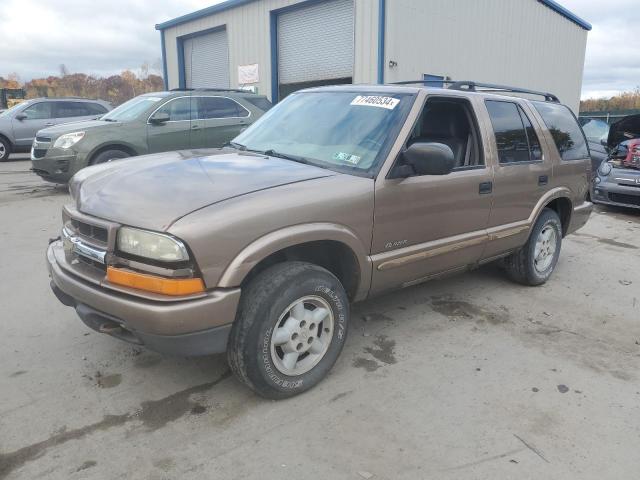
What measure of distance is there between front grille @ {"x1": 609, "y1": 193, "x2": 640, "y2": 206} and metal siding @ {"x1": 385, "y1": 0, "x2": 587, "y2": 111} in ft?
21.2

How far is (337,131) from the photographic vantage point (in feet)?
11.7

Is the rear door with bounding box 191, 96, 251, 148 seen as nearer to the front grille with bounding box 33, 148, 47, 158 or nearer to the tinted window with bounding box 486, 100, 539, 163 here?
the front grille with bounding box 33, 148, 47, 158

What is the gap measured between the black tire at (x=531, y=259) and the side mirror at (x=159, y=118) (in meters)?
6.39

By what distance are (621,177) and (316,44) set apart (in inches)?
377

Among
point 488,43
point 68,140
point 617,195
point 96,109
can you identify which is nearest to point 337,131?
point 68,140

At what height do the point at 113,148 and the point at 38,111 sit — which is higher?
the point at 38,111

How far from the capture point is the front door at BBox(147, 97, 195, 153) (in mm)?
8906

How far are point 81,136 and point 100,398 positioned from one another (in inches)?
257

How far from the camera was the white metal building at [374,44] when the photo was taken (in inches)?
538

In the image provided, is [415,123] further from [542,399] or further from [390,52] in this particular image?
[390,52]

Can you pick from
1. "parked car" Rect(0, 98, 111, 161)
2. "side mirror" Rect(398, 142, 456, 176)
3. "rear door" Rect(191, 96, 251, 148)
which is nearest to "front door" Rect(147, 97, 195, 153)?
"rear door" Rect(191, 96, 251, 148)

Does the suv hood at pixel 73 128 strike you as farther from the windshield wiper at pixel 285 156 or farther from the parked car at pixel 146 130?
the windshield wiper at pixel 285 156

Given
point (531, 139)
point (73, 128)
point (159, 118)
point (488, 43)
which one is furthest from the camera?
point (488, 43)

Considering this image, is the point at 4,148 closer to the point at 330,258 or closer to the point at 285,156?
the point at 285,156
